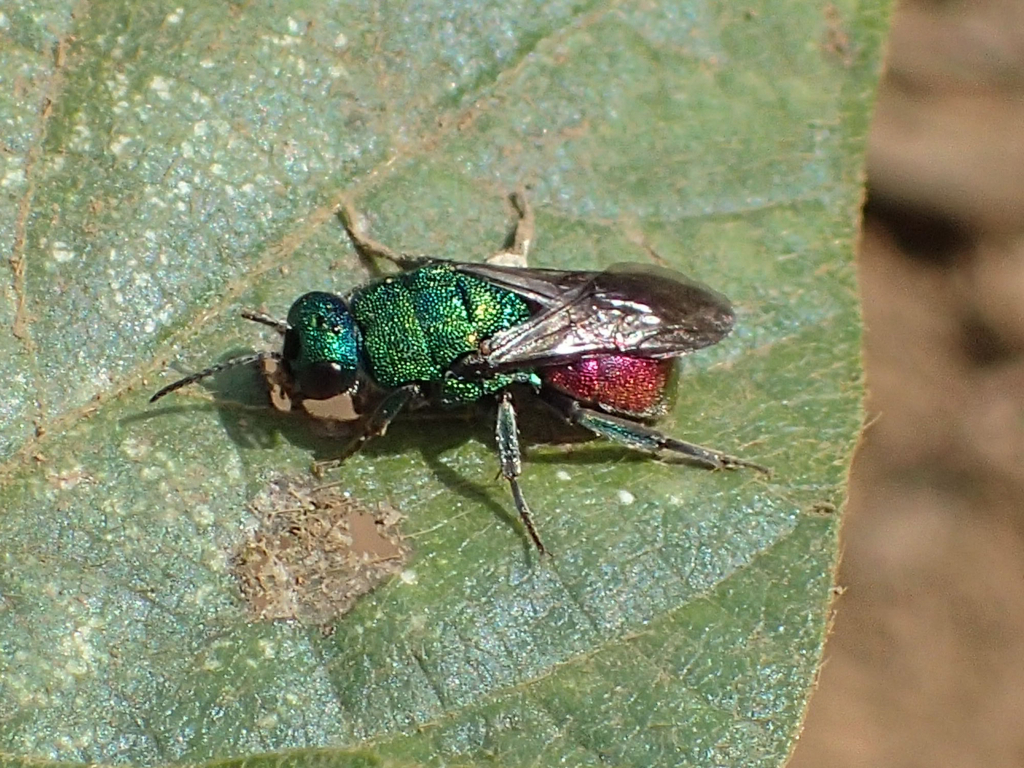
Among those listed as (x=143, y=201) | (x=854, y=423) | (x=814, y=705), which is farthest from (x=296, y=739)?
(x=814, y=705)

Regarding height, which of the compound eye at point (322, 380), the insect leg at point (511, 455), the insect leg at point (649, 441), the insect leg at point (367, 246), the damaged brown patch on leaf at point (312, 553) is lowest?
the insect leg at point (649, 441)

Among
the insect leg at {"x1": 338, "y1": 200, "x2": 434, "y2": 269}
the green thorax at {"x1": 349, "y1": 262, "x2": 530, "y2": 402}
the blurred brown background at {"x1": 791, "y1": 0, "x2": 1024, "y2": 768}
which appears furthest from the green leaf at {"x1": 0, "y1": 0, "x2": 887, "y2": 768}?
the blurred brown background at {"x1": 791, "y1": 0, "x2": 1024, "y2": 768}

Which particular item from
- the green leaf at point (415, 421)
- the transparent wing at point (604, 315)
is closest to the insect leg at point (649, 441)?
the green leaf at point (415, 421)

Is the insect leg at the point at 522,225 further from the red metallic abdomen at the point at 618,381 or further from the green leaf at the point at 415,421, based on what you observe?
the red metallic abdomen at the point at 618,381

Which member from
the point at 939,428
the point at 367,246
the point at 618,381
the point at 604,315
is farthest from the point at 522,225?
the point at 939,428

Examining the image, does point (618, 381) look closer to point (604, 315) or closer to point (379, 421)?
point (604, 315)

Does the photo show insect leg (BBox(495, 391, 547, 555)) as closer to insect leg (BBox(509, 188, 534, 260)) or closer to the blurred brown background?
insect leg (BBox(509, 188, 534, 260))

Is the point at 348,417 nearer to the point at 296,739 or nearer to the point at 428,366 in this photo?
the point at 428,366
